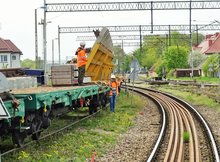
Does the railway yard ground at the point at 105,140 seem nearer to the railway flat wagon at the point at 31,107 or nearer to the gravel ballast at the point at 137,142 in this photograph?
the gravel ballast at the point at 137,142

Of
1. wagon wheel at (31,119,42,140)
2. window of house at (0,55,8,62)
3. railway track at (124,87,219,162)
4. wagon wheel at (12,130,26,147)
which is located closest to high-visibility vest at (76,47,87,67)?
railway track at (124,87,219,162)

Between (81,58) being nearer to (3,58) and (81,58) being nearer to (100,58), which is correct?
(100,58)

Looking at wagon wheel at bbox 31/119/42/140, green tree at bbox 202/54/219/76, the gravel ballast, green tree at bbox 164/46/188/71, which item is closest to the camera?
wagon wheel at bbox 31/119/42/140

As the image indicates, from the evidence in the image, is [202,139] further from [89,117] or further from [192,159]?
[89,117]

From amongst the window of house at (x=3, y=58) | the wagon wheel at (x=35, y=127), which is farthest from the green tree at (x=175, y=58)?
the wagon wheel at (x=35, y=127)

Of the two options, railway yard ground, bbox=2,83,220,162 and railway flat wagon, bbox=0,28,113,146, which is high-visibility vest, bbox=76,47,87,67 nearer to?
railway flat wagon, bbox=0,28,113,146

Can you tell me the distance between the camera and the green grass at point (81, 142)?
11.5 metres

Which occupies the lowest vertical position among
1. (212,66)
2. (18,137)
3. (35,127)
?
(18,137)

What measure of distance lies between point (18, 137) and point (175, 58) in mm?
80714

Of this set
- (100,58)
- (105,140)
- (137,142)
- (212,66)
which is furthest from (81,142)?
(212,66)

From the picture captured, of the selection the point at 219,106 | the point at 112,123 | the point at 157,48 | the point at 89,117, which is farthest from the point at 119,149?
the point at 157,48

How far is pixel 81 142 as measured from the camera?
14.1 metres

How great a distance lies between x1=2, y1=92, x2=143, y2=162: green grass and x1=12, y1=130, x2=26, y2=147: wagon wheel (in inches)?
10.1

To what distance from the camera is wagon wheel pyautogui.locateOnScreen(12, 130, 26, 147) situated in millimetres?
11366
